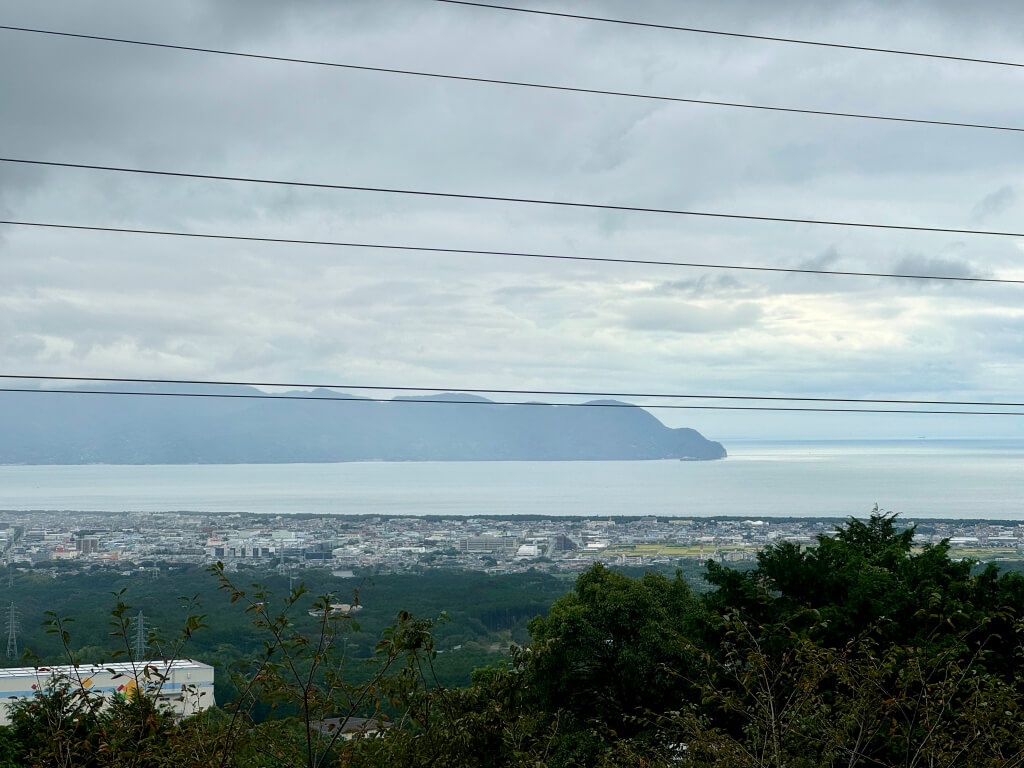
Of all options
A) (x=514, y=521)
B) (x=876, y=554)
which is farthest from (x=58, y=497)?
(x=876, y=554)

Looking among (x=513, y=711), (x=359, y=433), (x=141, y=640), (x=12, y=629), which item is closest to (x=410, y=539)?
(x=359, y=433)

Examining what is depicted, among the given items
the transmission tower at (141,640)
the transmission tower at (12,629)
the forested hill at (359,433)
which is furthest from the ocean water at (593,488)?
the transmission tower at (141,640)

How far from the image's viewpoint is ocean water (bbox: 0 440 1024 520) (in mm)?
48625

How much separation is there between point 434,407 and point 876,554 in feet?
108

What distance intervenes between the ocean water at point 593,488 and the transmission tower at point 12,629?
1815cm

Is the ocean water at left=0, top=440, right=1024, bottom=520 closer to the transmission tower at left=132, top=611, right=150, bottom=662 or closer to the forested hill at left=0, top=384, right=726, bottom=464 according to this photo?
the forested hill at left=0, top=384, right=726, bottom=464

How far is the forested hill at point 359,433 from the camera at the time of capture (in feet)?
118

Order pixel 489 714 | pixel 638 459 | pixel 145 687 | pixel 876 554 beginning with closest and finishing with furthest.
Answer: pixel 145 687 → pixel 489 714 → pixel 876 554 → pixel 638 459

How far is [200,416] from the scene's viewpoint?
4378 centimetres

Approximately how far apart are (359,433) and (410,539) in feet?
40.7

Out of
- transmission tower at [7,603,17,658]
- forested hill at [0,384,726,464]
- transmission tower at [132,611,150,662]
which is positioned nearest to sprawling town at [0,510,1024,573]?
transmission tower at [7,603,17,658]

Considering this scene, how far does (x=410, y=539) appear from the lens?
3838 cm

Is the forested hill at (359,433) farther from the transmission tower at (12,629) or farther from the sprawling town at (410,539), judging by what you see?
the transmission tower at (12,629)

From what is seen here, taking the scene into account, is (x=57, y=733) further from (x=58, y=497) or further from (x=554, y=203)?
(x=58, y=497)
